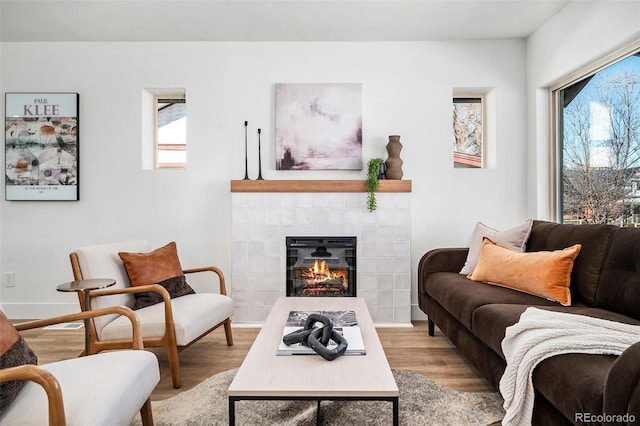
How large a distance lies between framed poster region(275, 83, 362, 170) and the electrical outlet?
2.75 m

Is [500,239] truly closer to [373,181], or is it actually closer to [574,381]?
[373,181]

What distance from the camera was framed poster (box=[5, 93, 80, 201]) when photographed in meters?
3.94

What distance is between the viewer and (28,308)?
3.97 m

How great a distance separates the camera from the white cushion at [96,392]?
4.34 feet

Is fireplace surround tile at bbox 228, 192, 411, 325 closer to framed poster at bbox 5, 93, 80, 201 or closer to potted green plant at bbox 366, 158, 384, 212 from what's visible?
potted green plant at bbox 366, 158, 384, 212

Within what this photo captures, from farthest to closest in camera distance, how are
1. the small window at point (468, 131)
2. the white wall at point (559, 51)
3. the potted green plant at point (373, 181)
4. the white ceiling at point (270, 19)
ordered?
1. the small window at point (468, 131)
2. the potted green plant at point (373, 181)
3. the white ceiling at point (270, 19)
4. the white wall at point (559, 51)

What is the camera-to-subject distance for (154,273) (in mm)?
2861

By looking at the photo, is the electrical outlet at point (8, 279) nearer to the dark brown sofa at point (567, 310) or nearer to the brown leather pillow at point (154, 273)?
the brown leather pillow at point (154, 273)

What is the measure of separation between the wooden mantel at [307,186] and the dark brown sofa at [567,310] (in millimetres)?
733

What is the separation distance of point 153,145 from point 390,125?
237 centimetres

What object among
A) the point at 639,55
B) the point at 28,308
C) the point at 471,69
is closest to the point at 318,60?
the point at 471,69

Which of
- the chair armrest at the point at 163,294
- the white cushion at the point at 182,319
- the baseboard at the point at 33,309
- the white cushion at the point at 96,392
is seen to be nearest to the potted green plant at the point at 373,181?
the white cushion at the point at 182,319

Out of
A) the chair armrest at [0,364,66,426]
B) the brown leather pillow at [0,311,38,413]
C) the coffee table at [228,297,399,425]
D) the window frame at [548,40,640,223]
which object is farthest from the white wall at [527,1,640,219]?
the brown leather pillow at [0,311,38,413]

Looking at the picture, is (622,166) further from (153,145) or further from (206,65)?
(153,145)
